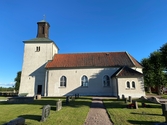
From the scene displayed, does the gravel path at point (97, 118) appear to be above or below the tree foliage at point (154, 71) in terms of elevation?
below

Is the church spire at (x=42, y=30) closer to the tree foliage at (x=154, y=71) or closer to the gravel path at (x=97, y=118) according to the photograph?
the gravel path at (x=97, y=118)

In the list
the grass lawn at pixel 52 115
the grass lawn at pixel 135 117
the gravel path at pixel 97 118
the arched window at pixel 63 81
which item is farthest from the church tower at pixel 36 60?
the grass lawn at pixel 135 117

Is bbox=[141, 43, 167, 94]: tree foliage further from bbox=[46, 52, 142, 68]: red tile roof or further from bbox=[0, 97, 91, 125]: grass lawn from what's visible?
bbox=[0, 97, 91, 125]: grass lawn

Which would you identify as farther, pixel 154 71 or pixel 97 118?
pixel 154 71

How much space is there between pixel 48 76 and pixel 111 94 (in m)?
13.6

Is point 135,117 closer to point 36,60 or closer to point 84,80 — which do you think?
point 84,80

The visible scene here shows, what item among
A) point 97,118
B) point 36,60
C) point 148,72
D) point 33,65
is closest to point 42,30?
point 36,60

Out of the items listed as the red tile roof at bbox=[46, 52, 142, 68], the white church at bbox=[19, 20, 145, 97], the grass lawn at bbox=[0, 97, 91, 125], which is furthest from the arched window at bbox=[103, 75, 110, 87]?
the grass lawn at bbox=[0, 97, 91, 125]

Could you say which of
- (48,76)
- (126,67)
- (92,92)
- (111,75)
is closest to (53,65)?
(48,76)

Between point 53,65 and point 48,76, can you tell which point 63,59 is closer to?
point 53,65

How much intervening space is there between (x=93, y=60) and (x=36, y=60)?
13090 mm

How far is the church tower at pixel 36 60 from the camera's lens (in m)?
26.8

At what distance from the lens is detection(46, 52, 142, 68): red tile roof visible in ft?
84.9

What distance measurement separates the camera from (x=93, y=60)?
27.5 metres
